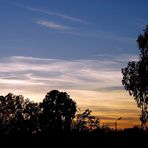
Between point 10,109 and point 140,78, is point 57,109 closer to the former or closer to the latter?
point 10,109

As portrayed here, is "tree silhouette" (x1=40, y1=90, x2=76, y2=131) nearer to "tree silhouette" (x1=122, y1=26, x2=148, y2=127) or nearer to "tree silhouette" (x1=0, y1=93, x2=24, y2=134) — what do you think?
"tree silhouette" (x1=0, y1=93, x2=24, y2=134)

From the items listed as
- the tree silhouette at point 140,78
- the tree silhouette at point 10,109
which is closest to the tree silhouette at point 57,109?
the tree silhouette at point 10,109

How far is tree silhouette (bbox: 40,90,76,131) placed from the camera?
108 meters

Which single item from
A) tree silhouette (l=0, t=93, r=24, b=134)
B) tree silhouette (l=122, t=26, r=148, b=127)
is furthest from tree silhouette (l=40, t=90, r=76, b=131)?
tree silhouette (l=122, t=26, r=148, b=127)

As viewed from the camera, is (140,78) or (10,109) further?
(10,109)

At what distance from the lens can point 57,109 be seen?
10981 cm

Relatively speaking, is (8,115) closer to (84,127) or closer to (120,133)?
(84,127)

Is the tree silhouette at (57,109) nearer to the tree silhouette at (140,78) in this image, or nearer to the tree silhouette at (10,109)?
the tree silhouette at (10,109)

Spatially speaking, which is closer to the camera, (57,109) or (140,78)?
(140,78)

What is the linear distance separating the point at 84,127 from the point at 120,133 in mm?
79726

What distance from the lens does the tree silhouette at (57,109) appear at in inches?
4270

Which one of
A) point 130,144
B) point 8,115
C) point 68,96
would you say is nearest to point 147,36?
point 130,144

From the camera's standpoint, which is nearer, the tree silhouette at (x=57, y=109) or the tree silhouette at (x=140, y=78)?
the tree silhouette at (x=140, y=78)

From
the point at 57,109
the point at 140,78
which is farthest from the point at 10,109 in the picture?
the point at 140,78
